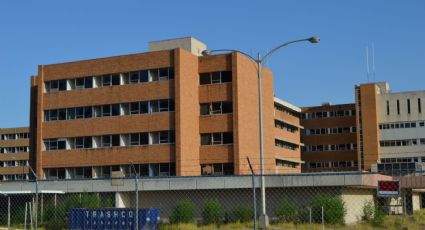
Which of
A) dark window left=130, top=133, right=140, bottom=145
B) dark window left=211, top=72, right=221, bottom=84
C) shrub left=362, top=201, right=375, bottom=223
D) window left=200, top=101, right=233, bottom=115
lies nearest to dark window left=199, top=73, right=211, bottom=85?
dark window left=211, top=72, right=221, bottom=84

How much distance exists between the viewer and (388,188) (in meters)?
A: 17.2

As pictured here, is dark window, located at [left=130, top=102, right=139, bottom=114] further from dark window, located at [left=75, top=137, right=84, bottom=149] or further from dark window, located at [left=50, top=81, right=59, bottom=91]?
dark window, located at [left=50, top=81, right=59, bottom=91]

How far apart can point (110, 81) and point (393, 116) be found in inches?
2103

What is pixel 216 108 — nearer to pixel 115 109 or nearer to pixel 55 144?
pixel 115 109

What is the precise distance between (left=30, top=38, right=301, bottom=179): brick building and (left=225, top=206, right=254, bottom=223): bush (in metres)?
19.5

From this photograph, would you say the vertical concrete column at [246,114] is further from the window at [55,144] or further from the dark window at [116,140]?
the window at [55,144]

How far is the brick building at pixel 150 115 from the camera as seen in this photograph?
60.1 meters

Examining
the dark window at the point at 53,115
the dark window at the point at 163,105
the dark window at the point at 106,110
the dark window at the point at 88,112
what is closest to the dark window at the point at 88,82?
the dark window at the point at 88,112

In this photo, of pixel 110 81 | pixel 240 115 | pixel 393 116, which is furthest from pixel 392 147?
pixel 110 81

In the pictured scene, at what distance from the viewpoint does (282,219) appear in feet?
121

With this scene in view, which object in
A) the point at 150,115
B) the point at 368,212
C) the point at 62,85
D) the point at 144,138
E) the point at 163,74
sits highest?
the point at 163,74

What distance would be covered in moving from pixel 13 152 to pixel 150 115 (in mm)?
87663

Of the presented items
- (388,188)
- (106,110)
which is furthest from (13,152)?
(388,188)

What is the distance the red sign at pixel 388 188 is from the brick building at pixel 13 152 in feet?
416
